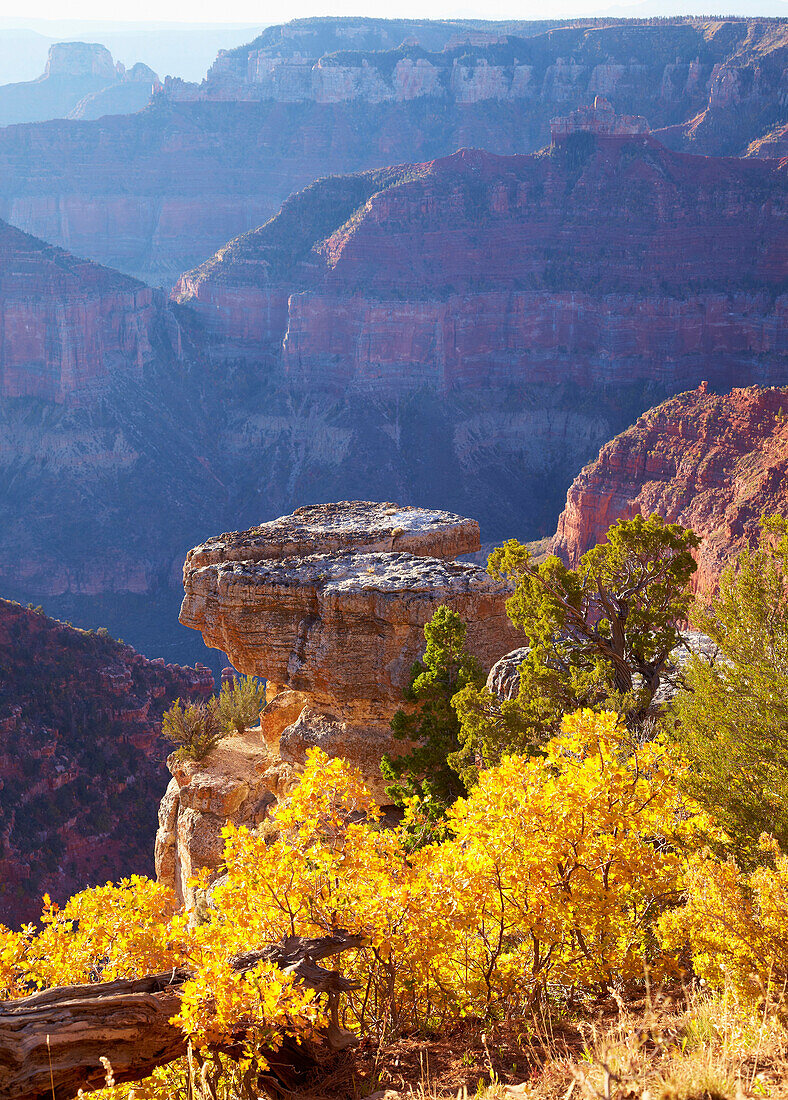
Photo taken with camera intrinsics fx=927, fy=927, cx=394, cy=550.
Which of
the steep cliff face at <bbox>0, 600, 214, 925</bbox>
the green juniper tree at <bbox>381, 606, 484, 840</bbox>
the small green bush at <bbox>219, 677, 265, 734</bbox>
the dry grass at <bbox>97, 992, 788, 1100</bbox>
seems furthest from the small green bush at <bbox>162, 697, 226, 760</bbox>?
the dry grass at <bbox>97, 992, 788, 1100</bbox>

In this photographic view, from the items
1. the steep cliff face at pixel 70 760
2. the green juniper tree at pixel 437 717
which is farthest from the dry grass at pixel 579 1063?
the steep cliff face at pixel 70 760

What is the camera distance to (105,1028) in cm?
772

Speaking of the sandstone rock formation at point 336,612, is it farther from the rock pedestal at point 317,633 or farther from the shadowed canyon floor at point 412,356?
the shadowed canyon floor at point 412,356

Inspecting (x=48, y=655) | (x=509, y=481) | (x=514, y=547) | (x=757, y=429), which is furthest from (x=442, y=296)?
(x=514, y=547)

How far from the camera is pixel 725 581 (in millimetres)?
11758

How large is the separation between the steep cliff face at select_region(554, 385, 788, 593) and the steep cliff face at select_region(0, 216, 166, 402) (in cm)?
6529

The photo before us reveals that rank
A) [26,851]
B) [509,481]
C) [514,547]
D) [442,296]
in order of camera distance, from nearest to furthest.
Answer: [514,547]
[26,851]
[509,481]
[442,296]

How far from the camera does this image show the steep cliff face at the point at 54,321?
105 meters

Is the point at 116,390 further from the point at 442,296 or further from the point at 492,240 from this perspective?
the point at 492,240

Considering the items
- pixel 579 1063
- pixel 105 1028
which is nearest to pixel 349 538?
pixel 105 1028

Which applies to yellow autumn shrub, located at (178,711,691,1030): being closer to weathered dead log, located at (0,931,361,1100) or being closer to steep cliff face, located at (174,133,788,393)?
weathered dead log, located at (0,931,361,1100)

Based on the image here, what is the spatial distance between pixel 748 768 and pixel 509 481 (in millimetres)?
91344

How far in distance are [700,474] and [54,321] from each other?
79030mm

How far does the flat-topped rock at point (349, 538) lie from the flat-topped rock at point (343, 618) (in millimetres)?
1214
